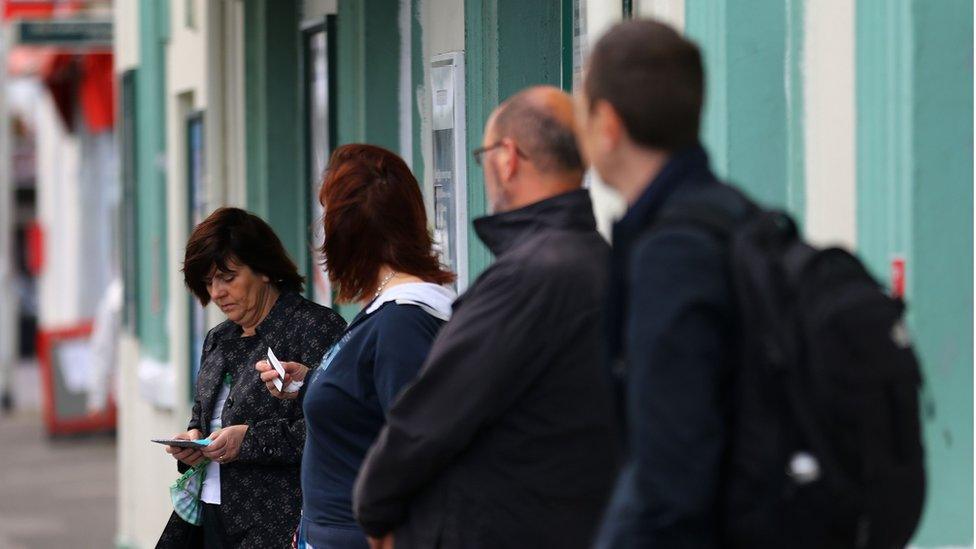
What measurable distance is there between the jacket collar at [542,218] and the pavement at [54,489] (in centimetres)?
878

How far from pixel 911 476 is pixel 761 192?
1944 millimetres

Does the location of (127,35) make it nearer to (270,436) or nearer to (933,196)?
(270,436)

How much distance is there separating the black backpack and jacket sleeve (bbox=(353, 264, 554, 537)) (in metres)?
0.81

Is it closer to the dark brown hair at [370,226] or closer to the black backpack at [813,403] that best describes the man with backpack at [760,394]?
the black backpack at [813,403]

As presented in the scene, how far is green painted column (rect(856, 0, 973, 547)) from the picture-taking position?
3688 mm

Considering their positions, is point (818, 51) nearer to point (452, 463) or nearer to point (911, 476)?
point (452, 463)

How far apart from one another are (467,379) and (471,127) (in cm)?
284

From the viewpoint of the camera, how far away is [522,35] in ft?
19.1

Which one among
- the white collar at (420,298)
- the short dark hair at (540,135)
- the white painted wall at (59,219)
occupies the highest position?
the short dark hair at (540,135)

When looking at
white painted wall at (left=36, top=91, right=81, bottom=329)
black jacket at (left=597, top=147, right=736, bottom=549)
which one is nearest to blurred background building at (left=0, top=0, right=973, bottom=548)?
black jacket at (left=597, top=147, right=736, bottom=549)

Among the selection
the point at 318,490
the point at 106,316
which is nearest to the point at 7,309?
the point at 106,316

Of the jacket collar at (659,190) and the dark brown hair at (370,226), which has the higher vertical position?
the jacket collar at (659,190)

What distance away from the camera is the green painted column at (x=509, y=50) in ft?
18.9

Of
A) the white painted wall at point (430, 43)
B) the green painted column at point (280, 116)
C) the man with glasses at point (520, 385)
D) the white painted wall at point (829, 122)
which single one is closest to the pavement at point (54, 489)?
the green painted column at point (280, 116)
